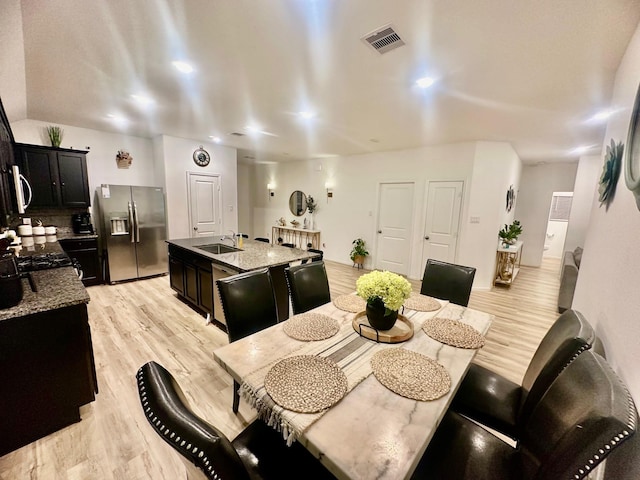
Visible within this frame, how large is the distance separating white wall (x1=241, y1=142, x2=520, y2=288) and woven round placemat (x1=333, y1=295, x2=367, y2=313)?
3664 mm

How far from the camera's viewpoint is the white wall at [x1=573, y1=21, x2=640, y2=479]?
41.7 inches

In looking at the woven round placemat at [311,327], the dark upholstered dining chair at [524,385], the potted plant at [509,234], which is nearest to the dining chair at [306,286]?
the woven round placemat at [311,327]

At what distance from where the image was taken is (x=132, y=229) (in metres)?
4.49

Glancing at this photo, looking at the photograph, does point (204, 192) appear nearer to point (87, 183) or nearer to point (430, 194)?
point (87, 183)

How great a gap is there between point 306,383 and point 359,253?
509 cm

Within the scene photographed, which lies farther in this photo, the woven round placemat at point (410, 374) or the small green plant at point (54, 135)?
the small green plant at point (54, 135)

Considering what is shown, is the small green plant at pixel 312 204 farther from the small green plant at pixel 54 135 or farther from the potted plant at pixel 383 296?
the potted plant at pixel 383 296

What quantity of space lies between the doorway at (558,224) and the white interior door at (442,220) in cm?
517

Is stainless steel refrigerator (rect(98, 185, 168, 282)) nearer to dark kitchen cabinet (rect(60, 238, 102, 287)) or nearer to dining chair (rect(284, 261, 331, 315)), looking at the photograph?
dark kitchen cabinet (rect(60, 238, 102, 287))

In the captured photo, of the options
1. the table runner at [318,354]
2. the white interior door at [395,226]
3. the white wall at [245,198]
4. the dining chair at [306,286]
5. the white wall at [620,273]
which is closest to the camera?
the table runner at [318,354]

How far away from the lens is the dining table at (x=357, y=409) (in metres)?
0.80

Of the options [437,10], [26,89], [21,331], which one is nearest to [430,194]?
[437,10]

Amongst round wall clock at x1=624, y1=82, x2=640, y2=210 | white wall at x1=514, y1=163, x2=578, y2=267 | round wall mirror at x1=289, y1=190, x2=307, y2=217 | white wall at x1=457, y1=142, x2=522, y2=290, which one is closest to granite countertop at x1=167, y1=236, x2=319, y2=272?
round wall clock at x1=624, y1=82, x2=640, y2=210

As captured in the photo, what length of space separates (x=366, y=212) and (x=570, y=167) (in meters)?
5.25
